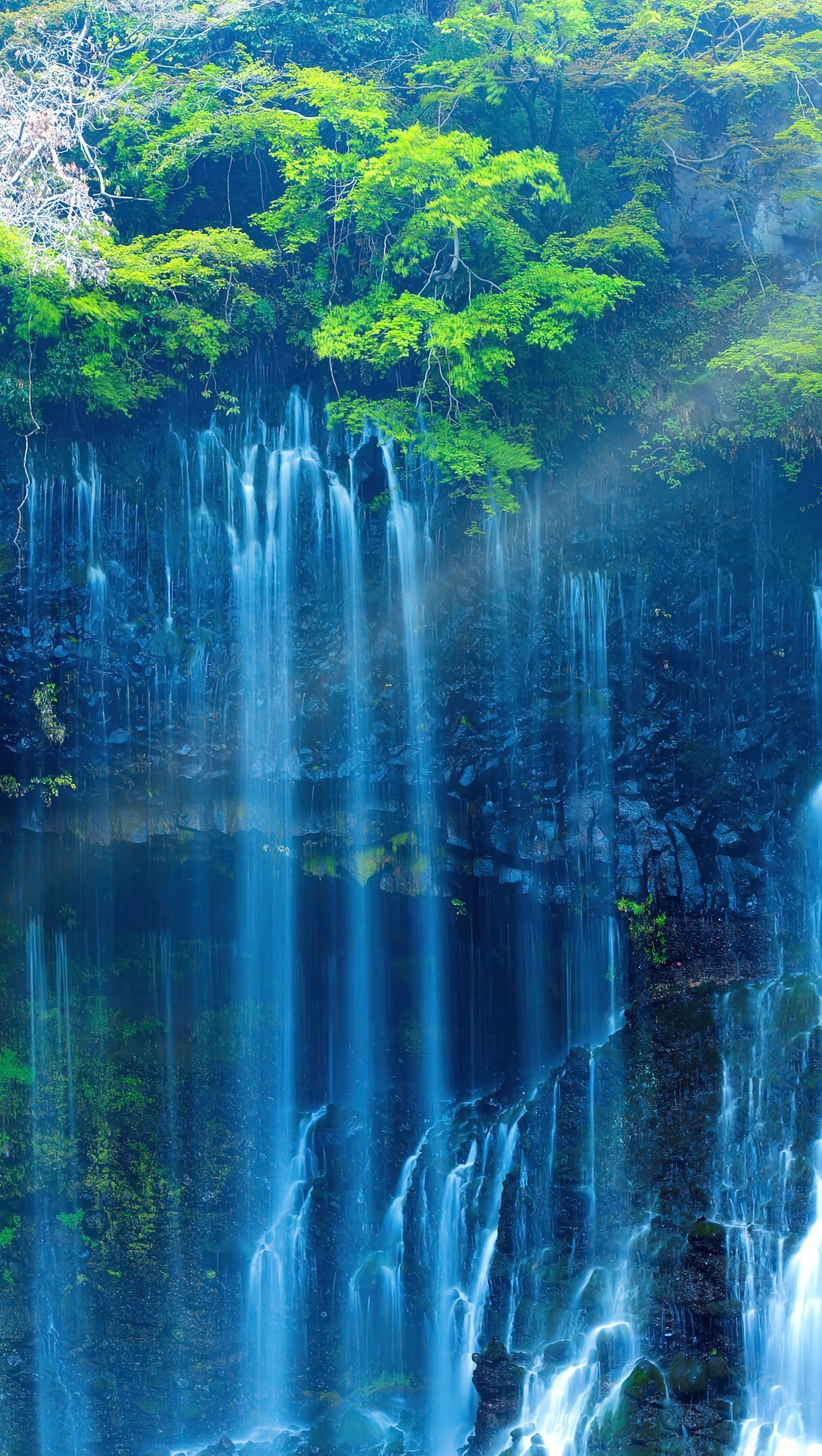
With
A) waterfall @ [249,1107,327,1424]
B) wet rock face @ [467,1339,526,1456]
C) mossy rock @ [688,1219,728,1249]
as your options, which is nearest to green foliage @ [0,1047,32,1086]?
waterfall @ [249,1107,327,1424]

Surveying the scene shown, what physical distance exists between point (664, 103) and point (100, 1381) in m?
15.9

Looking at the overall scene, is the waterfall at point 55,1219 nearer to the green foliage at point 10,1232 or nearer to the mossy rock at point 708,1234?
the green foliage at point 10,1232

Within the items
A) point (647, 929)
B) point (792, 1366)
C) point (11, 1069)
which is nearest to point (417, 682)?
point (647, 929)

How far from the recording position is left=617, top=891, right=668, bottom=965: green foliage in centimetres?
1165

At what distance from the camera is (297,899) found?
41.0 feet

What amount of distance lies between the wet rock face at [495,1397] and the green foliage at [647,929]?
414 centimetres

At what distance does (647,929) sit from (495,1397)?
4.75 metres

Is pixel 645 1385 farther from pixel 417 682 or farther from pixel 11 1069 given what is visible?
pixel 11 1069

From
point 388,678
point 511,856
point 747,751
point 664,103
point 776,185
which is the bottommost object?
point 511,856

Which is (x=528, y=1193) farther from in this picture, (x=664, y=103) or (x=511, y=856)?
(x=664, y=103)

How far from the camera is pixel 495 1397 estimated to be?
1055 cm

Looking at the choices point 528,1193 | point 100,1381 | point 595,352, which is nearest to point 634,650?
point 595,352

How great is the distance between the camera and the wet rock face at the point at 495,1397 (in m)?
10.4

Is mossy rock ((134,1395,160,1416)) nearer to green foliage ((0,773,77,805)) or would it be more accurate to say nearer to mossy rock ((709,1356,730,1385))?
mossy rock ((709,1356,730,1385))
